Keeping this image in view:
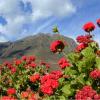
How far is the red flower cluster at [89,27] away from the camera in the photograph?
10720 millimetres

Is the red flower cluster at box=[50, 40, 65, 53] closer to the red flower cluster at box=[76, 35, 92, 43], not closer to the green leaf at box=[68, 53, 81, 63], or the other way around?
the green leaf at box=[68, 53, 81, 63]

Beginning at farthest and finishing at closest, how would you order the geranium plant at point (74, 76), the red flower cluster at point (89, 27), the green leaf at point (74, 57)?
the red flower cluster at point (89, 27)
the green leaf at point (74, 57)
the geranium plant at point (74, 76)

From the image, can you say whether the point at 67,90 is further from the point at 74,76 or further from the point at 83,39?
the point at 83,39

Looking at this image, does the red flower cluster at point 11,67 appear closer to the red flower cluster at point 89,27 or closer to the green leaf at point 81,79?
the red flower cluster at point 89,27

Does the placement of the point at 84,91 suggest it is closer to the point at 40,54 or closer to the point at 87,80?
the point at 87,80

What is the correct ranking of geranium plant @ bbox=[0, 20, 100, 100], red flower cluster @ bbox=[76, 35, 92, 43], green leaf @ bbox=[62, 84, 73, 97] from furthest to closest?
red flower cluster @ bbox=[76, 35, 92, 43] → green leaf @ bbox=[62, 84, 73, 97] → geranium plant @ bbox=[0, 20, 100, 100]

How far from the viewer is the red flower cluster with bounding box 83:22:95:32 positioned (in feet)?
35.2

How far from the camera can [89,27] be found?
1073 centimetres

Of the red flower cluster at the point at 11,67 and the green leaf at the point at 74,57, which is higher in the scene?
the red flower cluster at the point at 11,67

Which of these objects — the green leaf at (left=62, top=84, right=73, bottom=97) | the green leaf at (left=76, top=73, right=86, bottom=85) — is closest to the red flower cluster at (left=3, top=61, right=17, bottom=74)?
the green leaf at (left=62, top=84, right=73, bottom=97)

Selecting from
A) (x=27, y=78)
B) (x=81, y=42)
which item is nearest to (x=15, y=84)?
(x=27, y=78)

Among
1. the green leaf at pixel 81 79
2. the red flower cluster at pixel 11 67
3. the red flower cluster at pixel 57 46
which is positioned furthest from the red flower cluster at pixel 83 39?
the red flower cluster at pixel 11 67

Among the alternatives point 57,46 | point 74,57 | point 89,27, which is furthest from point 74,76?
point 89,27

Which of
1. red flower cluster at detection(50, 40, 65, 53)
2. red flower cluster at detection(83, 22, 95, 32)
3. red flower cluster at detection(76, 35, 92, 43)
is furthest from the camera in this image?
red flower cluster at detection(76, 35, 92, 43)
